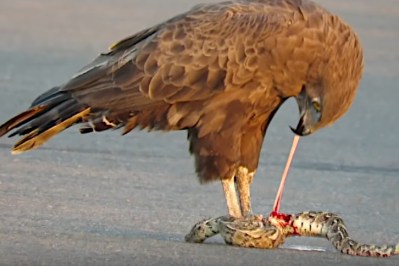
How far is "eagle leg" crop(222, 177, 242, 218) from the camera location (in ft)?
27.2

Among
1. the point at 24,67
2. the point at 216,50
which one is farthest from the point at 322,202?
the point at 24,67

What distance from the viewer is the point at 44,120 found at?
26.3ft

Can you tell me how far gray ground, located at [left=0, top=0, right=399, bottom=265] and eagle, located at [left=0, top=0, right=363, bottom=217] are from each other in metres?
0.54

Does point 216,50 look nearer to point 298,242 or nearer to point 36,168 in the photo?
point 298,242

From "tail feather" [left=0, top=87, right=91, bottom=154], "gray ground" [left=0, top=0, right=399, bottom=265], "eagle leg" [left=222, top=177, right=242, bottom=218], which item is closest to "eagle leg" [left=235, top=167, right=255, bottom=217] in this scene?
"eagle leg" [left=222, top=177, right=242, bottom=218]

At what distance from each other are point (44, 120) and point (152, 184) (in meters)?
2.15

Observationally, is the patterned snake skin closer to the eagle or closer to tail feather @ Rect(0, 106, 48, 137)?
the eagle

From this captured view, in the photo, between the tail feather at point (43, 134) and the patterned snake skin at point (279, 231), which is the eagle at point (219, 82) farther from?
the patterned snake skin at point (279, 231)

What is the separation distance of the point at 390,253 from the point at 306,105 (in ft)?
2.95

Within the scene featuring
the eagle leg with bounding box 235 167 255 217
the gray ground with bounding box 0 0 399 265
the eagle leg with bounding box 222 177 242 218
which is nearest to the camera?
the gray ground with bounding box 0 0 399 265

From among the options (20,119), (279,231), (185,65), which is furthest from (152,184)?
(279,231)

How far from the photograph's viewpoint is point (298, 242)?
8.33 m

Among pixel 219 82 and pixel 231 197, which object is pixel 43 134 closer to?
pixel 219 82

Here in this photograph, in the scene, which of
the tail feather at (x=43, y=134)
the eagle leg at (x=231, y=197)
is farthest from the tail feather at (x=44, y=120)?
the eagle leg at (x=231, y=197)
